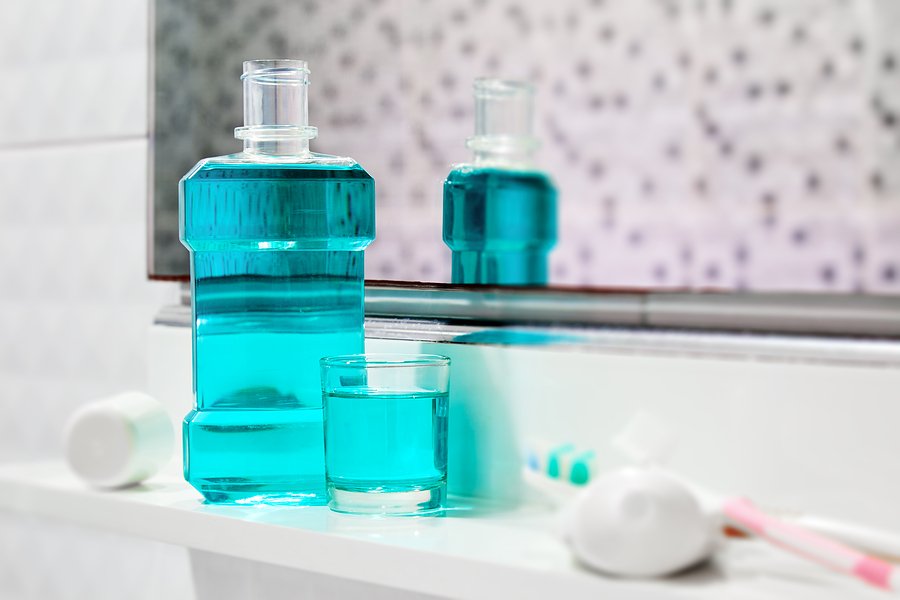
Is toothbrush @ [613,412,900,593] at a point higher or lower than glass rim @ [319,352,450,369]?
lower

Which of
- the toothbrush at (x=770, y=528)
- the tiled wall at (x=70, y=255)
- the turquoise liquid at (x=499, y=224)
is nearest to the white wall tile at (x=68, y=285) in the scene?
the tiled wall at (x=70, y=255)

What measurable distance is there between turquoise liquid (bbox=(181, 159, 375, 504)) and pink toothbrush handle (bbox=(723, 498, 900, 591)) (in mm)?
241

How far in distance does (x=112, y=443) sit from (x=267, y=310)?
0.12 meters

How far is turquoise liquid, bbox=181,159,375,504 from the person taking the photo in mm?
606

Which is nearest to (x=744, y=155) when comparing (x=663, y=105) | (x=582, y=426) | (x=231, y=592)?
(x=663, y=105)

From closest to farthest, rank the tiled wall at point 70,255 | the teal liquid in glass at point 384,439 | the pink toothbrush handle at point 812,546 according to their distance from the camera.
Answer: the pink toothbrush handle at point 812,546
the teal liquid in glass at point 384,439
the tiled wall at point 70,255

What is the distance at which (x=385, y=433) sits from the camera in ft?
1.81

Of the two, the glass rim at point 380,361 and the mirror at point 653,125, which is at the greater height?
the mirror at point 653,125

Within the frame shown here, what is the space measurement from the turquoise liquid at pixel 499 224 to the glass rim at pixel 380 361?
0.06 meters

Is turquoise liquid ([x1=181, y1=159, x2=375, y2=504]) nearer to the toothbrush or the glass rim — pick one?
the glass rim

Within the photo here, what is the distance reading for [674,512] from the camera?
44 cm

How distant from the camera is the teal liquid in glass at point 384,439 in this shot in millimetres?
553

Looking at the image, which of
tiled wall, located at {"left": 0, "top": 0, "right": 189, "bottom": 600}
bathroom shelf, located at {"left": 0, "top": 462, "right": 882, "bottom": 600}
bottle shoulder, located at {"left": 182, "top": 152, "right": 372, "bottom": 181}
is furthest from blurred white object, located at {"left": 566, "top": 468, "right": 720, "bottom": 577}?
tiled wall, located at {"left": 0, "top": 0, "right": 189, "bottom": 600}

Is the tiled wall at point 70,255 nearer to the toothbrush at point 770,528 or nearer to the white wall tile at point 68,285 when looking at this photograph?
the white wall tile at point 68,285
